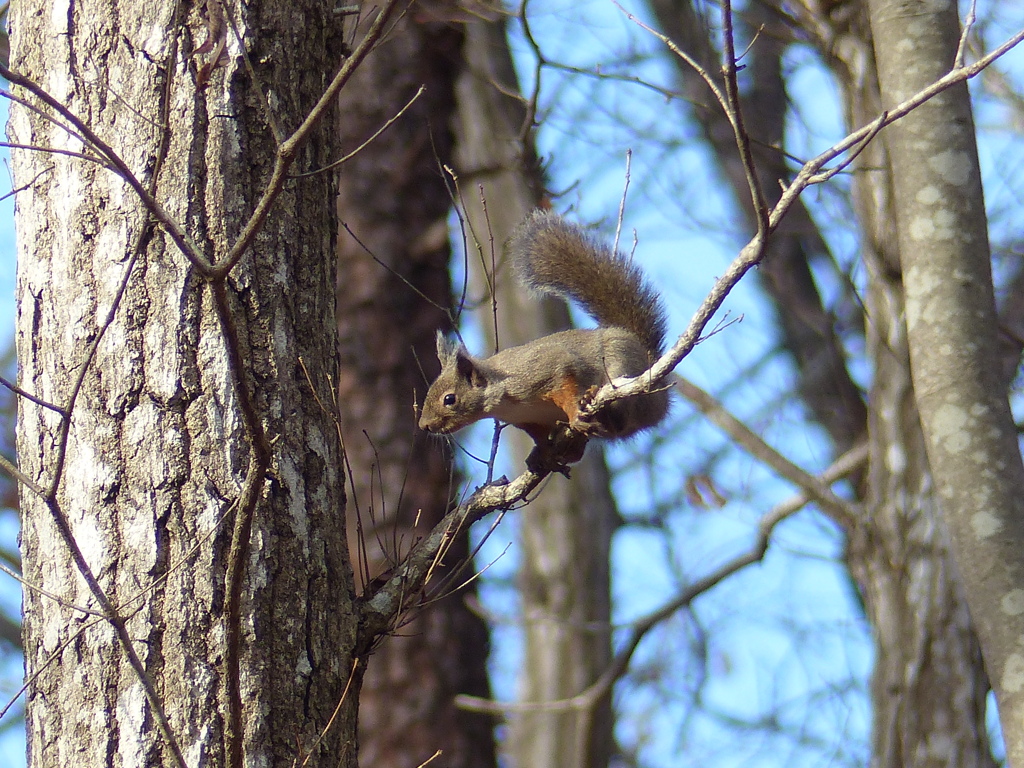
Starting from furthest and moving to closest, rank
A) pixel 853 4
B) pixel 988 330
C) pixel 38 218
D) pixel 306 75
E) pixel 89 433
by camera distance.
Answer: pixel 853 4
pixel 988 330
pixel 306 75
pixel 38 218
pixel 89 433

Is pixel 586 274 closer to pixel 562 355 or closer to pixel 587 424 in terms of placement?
pixel 562 355

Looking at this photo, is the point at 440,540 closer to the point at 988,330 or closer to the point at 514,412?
the point at 514,412

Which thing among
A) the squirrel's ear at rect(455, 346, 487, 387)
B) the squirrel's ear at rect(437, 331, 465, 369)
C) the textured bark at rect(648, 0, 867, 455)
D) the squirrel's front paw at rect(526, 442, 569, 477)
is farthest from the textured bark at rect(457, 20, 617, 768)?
the squirrel's front paw at rect(526, 442, 569, 477)

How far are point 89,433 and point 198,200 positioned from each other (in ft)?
1.40

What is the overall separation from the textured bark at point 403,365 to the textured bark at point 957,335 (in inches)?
74.2

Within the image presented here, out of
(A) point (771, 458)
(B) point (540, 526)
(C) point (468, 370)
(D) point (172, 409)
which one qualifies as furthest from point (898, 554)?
(B) point (540, 526)

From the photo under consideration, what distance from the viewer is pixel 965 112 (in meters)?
2.50

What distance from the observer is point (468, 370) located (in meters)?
2.63

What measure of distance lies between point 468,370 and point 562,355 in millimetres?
244

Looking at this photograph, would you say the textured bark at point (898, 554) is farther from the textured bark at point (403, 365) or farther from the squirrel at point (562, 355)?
the textured bark at point (403, 365)

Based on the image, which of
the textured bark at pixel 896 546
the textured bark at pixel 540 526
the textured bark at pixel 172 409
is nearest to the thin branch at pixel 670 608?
the textured bark at pixel 896 546

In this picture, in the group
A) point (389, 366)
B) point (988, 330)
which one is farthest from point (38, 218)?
point (389, 366)

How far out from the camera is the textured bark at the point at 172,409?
1630mm

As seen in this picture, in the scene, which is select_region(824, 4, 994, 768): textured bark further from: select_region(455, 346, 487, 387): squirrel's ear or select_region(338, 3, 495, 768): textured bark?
→ select_region(338, 3, 495, 768): textured bark
